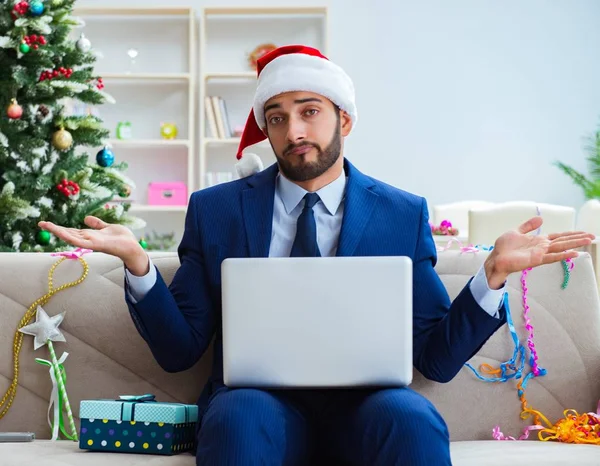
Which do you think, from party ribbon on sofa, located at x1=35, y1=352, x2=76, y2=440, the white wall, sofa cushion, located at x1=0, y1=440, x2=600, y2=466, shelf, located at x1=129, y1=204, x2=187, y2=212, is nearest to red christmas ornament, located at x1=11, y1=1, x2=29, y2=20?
party ribbon on sofa, located at x1=35, y1=352, x2=76, y2=440

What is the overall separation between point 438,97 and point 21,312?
15.1 ft

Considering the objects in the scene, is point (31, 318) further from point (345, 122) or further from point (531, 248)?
point (531, 248)

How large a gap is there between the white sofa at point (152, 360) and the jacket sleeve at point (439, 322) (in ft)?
0.40

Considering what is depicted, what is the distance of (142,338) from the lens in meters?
1.85

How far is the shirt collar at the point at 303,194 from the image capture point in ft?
6.04

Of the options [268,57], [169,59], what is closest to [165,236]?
[169,59]

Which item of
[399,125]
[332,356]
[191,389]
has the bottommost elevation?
[191,389]

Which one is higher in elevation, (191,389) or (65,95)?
(65,95)

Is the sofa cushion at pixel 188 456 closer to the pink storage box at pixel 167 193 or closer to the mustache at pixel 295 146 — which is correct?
the mustache at pixel 295 146

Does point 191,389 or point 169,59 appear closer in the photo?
point 191,389

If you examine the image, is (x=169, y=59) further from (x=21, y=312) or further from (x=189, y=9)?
(x=21, y=312)

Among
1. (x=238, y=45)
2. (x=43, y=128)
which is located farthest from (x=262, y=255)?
(x=238, y=45)

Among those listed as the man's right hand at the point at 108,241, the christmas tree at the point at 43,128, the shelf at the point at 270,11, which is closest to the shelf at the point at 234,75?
the shelf at the point at 270,11

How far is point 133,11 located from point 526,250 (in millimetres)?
4887
